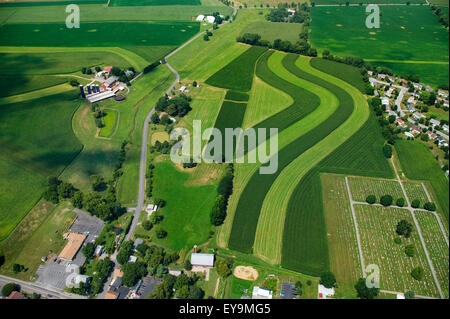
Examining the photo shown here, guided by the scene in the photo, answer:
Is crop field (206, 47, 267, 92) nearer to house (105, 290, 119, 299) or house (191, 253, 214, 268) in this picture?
house (191, 253, 214, 268)

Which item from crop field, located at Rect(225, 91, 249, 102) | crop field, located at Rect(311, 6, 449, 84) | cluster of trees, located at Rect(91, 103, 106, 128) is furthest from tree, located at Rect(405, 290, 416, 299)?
crop field, located at Rect(311, 6, 449, 84)

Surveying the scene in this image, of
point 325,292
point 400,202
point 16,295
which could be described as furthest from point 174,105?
point 400,202

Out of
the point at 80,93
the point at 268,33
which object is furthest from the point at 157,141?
the point at 268,33

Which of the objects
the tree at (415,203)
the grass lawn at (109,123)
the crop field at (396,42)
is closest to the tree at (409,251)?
the tree at (415,203)

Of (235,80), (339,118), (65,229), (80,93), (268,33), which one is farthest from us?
(268,33)

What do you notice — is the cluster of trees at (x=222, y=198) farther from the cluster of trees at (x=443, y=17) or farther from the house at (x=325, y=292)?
the cluster of trees at (x=443, y=17)

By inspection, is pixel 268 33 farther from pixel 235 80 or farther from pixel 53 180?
pixel 53 180

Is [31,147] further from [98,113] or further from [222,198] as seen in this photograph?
[222,198]
